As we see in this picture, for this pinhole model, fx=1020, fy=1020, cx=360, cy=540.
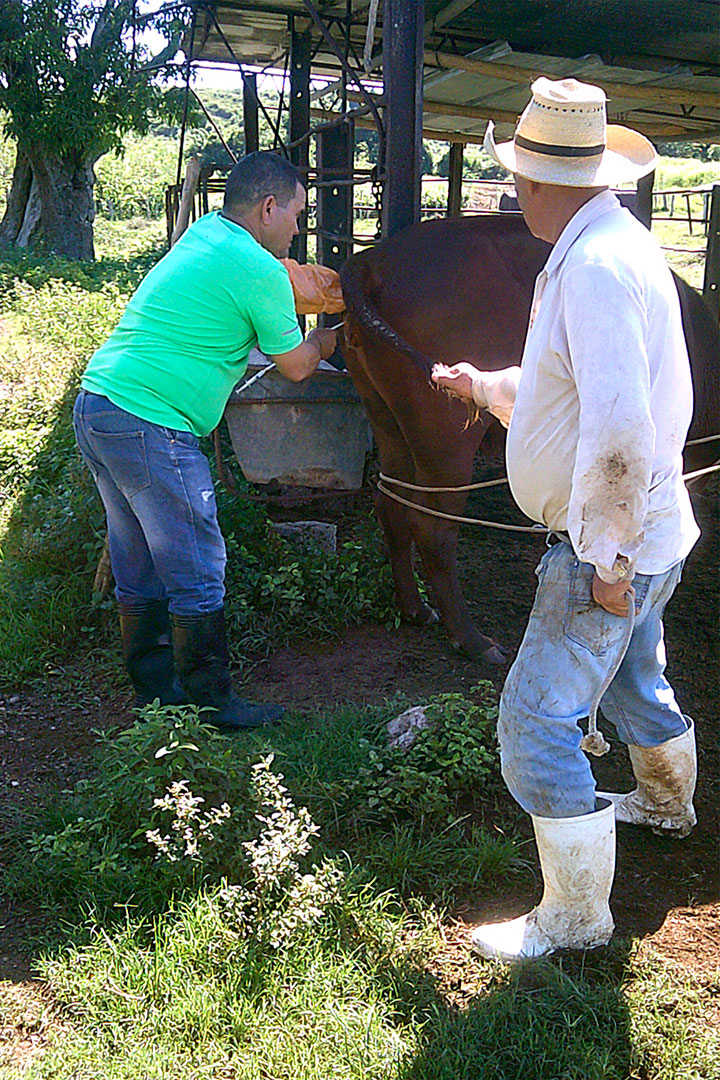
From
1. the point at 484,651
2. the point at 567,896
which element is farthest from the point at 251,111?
the point at 567,896

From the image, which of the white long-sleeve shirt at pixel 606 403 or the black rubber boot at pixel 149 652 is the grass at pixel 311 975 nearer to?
the black rubber boot at pixel 149 652

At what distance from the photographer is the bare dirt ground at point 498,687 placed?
2805 mm

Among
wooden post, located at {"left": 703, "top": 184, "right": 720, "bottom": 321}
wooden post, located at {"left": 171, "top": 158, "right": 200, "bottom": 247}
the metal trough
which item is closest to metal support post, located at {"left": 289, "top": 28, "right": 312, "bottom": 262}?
wooden post, located at {"left": 171, "top": 158, "right": 200, "bottom": 247}

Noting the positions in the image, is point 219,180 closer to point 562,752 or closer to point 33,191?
point 562,752

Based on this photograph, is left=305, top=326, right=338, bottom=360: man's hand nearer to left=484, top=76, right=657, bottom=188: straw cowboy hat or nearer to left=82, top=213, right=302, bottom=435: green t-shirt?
left=82, top=213, right=302, bottom=435: green t-shirt

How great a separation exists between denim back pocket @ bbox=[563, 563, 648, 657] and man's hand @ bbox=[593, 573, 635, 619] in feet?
0.11

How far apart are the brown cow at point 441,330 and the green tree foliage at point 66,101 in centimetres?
1335

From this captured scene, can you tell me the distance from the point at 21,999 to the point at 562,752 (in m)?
1.48

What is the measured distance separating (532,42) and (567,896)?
20.8 feet

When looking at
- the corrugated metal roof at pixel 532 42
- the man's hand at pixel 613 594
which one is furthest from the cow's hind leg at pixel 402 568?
the corrugated metal roof at pixel 532 42

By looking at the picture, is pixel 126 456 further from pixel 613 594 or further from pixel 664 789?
pixel 664 789

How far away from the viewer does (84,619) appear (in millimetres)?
4746

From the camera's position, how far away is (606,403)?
2.09m

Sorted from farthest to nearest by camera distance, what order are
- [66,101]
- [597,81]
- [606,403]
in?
[66,101] < [597,81] < [606,403]
